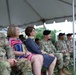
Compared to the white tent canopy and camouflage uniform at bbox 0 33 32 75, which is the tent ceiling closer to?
the white tent canopy

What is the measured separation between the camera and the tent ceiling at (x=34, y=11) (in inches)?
296

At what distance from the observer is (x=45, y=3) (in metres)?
7.53

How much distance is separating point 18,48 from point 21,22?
4197 millimetres

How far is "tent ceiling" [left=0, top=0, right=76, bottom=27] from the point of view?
7.52 meters

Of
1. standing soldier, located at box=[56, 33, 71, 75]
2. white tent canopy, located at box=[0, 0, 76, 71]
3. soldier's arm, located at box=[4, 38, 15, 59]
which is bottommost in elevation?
standing soldier, located at box=[56, 33, 71, 75]

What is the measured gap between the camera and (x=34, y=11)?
26.7 ft

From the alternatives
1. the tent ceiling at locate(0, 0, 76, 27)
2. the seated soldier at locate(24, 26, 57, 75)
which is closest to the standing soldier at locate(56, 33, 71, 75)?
the tent ceiling at locate(0, 0, 76, 27)

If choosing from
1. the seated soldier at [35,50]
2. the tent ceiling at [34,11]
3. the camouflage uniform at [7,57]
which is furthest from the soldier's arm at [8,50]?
the tent ceiling at [34,11]

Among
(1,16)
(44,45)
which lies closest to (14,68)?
(44,45)

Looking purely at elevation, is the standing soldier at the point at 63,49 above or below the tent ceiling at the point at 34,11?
below

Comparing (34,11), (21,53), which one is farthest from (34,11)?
(21,53)

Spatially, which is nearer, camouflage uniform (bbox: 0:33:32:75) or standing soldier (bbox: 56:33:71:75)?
camouflage uniform (bbox: 0:33:32:75)

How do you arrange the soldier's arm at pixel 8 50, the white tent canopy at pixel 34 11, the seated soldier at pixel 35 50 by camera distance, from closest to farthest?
the soldier's arm at pixel 8 50, the seated soldier at pixel 35 50, the white tent canopy at pixel 34 11

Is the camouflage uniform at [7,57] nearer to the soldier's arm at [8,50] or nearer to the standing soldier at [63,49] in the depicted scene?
the soldier's arm at [8,50]
